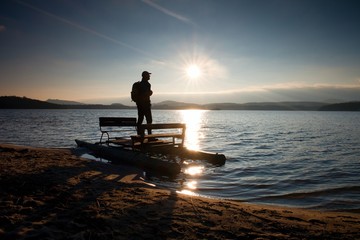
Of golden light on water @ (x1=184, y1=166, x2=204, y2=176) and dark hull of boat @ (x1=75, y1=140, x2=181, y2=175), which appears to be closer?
dark hull of boat @ (x1=75, y1=140, x2=181, y2=175)

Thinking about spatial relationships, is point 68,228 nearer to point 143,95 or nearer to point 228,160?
point 143,95

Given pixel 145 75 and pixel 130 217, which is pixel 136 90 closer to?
pixel 145 75

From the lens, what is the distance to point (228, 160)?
14.1m

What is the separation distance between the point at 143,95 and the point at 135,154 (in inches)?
129

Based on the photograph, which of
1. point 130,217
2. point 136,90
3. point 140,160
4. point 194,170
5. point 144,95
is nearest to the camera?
point 130,217

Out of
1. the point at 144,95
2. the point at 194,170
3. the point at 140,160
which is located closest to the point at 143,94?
the point at 144,95

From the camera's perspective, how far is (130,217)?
180 inches

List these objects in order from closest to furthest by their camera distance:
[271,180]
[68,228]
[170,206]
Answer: [68,228]
[170,206]
[271,180]

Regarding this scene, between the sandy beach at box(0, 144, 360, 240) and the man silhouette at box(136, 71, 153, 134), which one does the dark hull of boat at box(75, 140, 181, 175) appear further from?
the sandy beach at box(0, 144, 360, 240)

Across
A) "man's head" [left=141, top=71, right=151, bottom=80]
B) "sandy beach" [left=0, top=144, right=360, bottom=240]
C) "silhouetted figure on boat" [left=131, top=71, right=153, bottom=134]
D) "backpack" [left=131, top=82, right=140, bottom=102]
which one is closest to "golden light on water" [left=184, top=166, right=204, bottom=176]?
"silhouetted figure on boat" [left=131, top=71, right=153, bottom=134]

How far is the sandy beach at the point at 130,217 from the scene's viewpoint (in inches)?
154

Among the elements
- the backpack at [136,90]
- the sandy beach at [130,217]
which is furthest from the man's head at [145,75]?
the sandy beach at [130,217]

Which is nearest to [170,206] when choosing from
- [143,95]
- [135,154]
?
[135,154]

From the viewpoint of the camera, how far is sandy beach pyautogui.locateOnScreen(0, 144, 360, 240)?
3.92 meters
